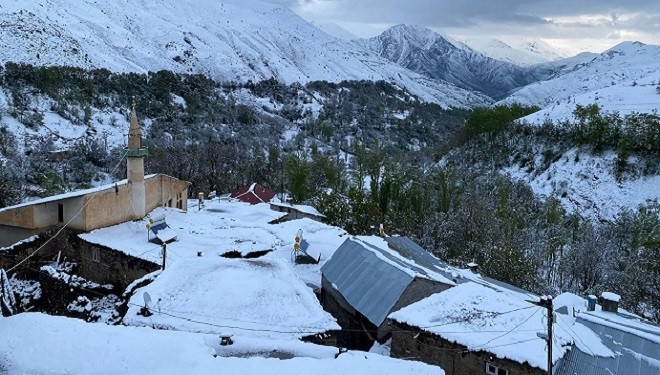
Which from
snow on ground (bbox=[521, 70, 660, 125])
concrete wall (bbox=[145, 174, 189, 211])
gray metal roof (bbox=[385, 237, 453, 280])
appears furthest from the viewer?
snow on ground (bbox=[521, 70, 660, 125])

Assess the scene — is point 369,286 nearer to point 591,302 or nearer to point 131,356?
point 591,302

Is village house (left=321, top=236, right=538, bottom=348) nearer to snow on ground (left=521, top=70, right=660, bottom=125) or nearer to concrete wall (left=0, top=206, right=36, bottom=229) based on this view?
concrete wall (left=0, top=206, right=36, bottom=229)

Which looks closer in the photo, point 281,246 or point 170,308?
point 170,308

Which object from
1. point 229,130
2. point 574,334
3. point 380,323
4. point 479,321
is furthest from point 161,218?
point 229,130

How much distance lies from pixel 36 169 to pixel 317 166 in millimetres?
23139

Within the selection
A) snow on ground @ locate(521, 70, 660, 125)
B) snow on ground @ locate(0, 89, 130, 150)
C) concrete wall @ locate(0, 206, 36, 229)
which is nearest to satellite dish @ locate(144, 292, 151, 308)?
concrete wall @ locate(0, 206, 36, 229)

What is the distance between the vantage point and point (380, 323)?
14172mm

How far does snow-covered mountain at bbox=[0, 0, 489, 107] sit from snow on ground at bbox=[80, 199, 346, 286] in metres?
52.2

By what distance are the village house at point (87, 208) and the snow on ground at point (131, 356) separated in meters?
12.6

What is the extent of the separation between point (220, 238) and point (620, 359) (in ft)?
50.5

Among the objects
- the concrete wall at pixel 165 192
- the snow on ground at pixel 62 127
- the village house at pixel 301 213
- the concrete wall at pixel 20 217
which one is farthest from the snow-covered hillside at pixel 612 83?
the snow on ground at pixel 62 127

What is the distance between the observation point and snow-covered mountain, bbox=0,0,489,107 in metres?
70.6

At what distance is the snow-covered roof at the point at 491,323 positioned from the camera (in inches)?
448

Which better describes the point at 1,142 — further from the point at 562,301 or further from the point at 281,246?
the point at 562,301
